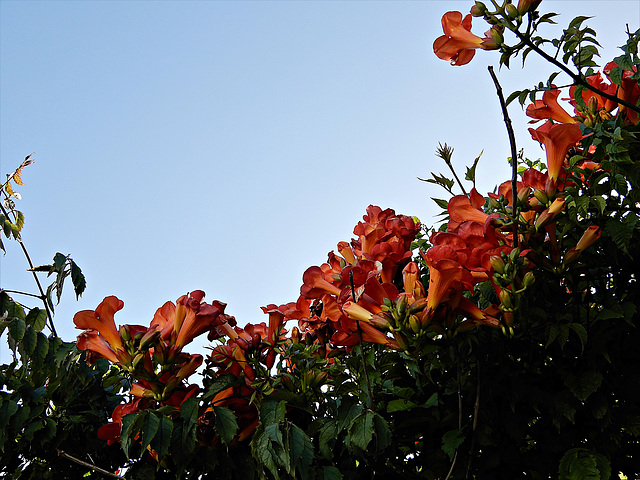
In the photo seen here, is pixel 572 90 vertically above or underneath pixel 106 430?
above

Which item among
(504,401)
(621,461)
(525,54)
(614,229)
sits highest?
(525,54)

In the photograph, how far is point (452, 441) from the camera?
1629mm

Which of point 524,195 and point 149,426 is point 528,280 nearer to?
point 524,195

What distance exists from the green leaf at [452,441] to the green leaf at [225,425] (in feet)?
1.91

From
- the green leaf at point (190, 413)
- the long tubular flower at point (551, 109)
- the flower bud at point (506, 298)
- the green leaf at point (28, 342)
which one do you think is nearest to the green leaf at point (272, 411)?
the green leaf at point (190, 413)

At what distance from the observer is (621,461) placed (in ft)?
5.73

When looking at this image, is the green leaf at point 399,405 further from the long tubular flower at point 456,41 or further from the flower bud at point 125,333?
the long tubular flower at point 456,41

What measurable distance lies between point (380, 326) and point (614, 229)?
700 mm

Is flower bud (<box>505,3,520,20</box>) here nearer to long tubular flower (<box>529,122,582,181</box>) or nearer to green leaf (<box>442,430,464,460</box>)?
long tubular flower (<box>529,122,582,181</box>)

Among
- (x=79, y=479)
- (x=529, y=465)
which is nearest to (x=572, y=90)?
(x=529, y=465)

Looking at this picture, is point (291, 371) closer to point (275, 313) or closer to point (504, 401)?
point (275, 313)

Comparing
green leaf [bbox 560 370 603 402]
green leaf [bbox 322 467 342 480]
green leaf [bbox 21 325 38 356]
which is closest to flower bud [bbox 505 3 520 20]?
green leaf [bbox 560 370 603 402]

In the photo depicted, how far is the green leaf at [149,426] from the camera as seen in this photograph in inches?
62.2

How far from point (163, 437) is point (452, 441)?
788 mm
